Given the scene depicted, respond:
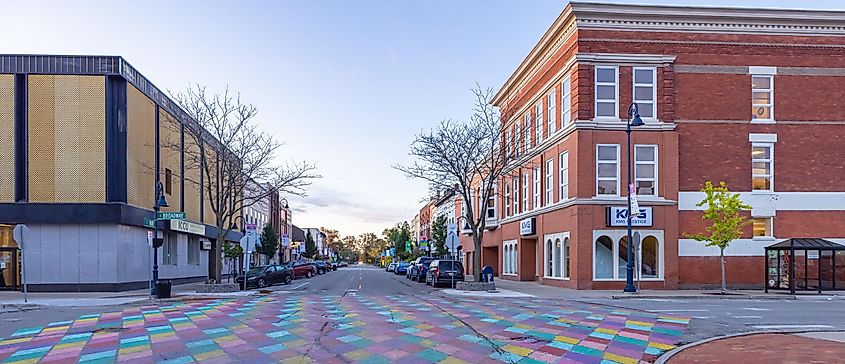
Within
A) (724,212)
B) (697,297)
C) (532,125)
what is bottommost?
(697,297)

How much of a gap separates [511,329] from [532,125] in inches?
1152

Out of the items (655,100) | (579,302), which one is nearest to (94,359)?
(579,302)

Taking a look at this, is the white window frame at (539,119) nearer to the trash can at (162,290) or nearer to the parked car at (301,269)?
the parked car at (301,269)

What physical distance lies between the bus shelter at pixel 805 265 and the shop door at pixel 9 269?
33.3m

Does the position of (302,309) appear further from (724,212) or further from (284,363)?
(724,212)

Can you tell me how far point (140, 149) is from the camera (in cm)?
3638

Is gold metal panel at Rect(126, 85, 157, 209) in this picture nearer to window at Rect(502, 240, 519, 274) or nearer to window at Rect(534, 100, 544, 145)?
window at Rect(534, 100, 544, 145)

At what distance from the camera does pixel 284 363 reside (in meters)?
11.4

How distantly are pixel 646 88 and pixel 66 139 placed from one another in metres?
26.5

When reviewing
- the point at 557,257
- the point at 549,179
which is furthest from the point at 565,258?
the point at 549,179

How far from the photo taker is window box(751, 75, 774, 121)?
1391 inches

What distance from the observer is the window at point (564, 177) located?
36.4 meters

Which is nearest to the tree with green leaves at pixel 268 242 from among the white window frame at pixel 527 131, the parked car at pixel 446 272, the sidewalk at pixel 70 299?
the white window frame at pixel 527 131

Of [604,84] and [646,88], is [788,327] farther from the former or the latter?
[646,88]
